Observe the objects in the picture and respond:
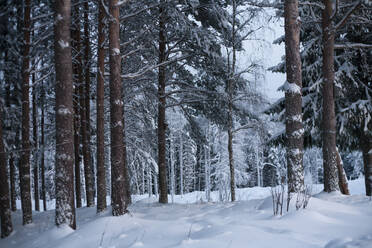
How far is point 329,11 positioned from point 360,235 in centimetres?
629

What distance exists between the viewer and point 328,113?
7785 mm

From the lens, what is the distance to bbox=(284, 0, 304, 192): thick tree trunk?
251 inches

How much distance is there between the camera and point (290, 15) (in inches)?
264

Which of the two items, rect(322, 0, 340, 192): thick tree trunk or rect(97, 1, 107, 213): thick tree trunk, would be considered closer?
rect(322, 0, 340, 192): thick tree trunk

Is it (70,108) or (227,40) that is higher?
(227,40)

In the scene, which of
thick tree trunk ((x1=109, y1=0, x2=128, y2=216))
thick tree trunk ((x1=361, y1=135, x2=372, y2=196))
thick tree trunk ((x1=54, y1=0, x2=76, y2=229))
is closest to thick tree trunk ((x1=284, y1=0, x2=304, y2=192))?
thick tree trunk ((x1=109, y1=0, x2=128, y2=216))

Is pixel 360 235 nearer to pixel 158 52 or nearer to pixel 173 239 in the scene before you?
pixel 173 239

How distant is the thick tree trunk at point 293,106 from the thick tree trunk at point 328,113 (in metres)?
1.49

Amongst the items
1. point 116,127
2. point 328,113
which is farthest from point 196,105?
point 116,127

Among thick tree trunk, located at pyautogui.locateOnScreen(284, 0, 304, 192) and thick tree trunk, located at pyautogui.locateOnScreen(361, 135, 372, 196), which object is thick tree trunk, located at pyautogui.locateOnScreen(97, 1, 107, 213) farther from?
thick tree trunk, located at pyautogui.locateOnScreen(361, 135, 372, 196)

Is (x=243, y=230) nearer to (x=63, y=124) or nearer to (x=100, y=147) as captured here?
(x=63, y=124)

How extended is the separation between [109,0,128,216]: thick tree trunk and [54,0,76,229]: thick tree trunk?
0.80 metres

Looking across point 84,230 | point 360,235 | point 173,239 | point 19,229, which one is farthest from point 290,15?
point 19,229

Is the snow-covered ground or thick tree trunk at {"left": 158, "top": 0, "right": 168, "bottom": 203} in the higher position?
thick tree trunk at {"left": 158, "top": 0, "right": 168, "bottom": 203}
